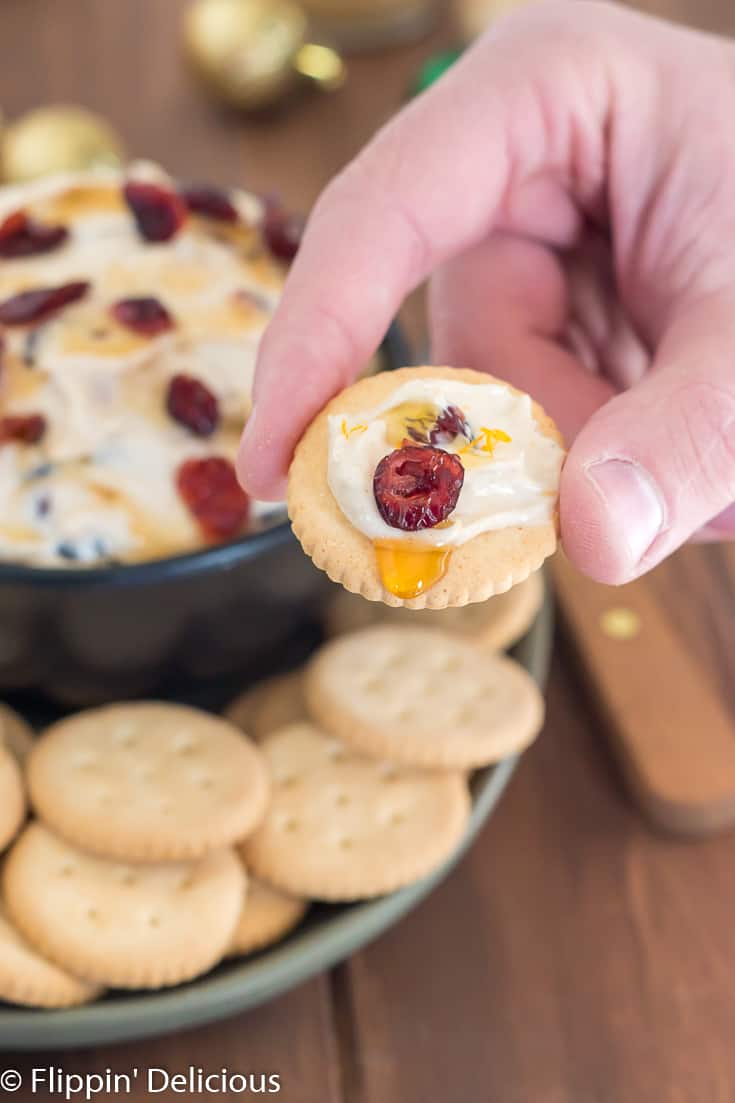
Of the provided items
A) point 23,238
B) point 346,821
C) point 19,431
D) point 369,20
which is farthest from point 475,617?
point 369,20

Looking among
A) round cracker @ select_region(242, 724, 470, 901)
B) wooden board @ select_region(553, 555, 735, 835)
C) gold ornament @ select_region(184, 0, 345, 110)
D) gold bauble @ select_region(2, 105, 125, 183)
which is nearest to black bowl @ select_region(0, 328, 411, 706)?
round cracker @ select_region(242, 724, 470, 901)

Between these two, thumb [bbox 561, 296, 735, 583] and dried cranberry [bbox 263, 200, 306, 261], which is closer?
thumb [bbox 561, 296, 735, 583]

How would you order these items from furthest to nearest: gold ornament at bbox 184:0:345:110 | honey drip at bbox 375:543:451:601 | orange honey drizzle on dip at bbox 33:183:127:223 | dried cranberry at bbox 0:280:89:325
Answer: gold ornament at bbox 184:0:345:110
orange honey drizzle on dip at bbox 33:183:127:223
dried cranberry at bbox 0:280:89:325
honey drip at bbox 375:543:451:601

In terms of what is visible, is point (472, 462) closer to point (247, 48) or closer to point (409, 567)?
point (409, 567)

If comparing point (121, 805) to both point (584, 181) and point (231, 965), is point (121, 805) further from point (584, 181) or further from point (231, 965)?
point (584, 181)

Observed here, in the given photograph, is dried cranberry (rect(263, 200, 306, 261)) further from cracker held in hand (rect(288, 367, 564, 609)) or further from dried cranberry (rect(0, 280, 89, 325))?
cracker held in hand (rect(288, 367, 564, 609))

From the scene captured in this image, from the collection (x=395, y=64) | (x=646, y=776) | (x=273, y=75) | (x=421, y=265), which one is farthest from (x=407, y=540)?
(x=395, y=64)
